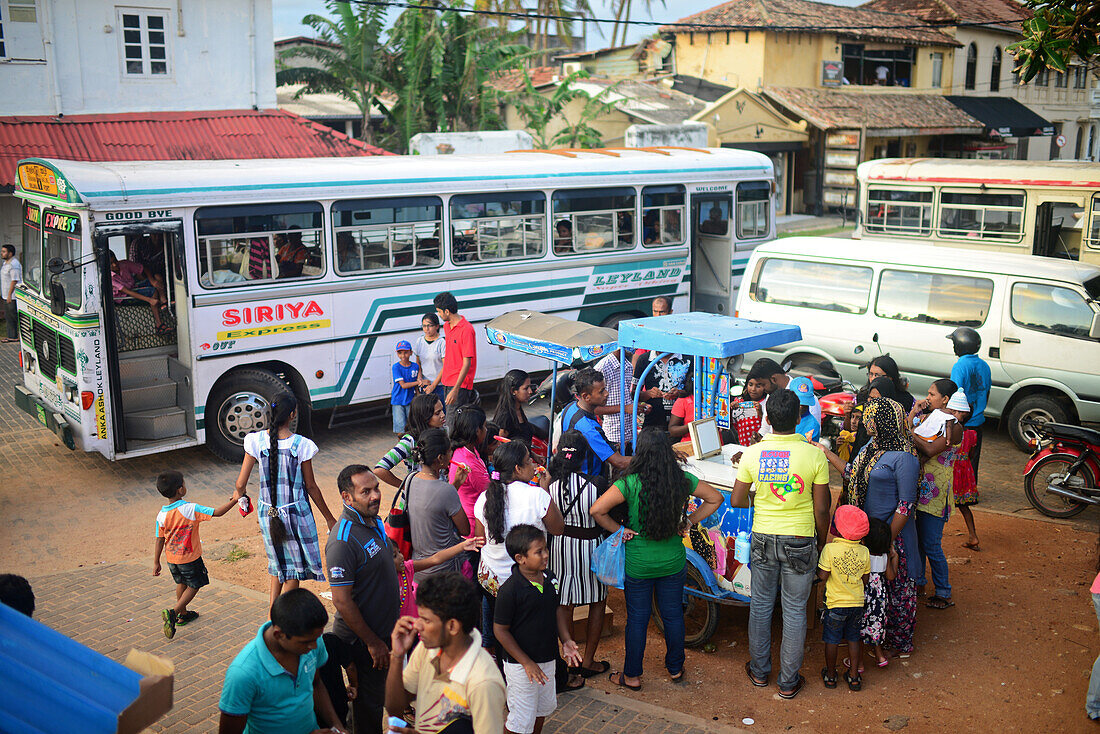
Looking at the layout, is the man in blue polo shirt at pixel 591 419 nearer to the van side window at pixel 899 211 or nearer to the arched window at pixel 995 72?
the van side window at pixel 899 211

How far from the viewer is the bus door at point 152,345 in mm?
8992

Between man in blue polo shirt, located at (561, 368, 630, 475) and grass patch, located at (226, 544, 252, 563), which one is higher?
man in blue polo shirt, located at (561, 368, 630, 475)

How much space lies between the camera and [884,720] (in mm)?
5223

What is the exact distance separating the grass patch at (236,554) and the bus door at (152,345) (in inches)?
76.1

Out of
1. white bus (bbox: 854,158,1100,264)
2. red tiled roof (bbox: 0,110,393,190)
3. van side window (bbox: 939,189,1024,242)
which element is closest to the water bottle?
white bus (bbox: 854,158,1100,264)

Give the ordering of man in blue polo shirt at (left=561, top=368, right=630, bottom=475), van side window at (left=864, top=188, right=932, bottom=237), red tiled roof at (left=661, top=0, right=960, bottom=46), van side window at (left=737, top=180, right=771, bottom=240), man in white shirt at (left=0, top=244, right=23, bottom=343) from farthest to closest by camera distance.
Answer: red tiled roof at (left=661, top=0, right=960, bottom=46) → van side window at (left=864, top=188, right=932, bottom=237) → man in white shirt at (left=0, top=244, right=23, bottom=343) → van side window at (left=737, top=180, right=771, bottom=240) → man in blue polo shirt at (left=561, top=368, right=630, bottom=475)

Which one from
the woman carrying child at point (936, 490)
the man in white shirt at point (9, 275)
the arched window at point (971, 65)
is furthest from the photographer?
the arched window at point (971, 65)

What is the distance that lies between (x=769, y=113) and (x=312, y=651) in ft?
95.2

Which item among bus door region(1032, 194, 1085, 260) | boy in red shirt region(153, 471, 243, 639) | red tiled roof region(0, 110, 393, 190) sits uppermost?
red tiled roof region(0, 110, 393, 190)

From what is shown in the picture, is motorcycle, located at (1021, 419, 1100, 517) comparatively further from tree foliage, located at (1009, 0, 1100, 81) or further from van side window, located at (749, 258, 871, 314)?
tree foliage, located at (1009, 0, 1100, 81)

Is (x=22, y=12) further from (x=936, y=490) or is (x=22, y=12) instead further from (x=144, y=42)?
(x=936, y=490)

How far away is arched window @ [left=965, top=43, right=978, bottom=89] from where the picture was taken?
37.3m

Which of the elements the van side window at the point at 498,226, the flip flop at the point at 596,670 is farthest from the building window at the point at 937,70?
the flip flop at the point at 596,670

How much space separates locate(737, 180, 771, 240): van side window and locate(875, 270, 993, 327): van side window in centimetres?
367
